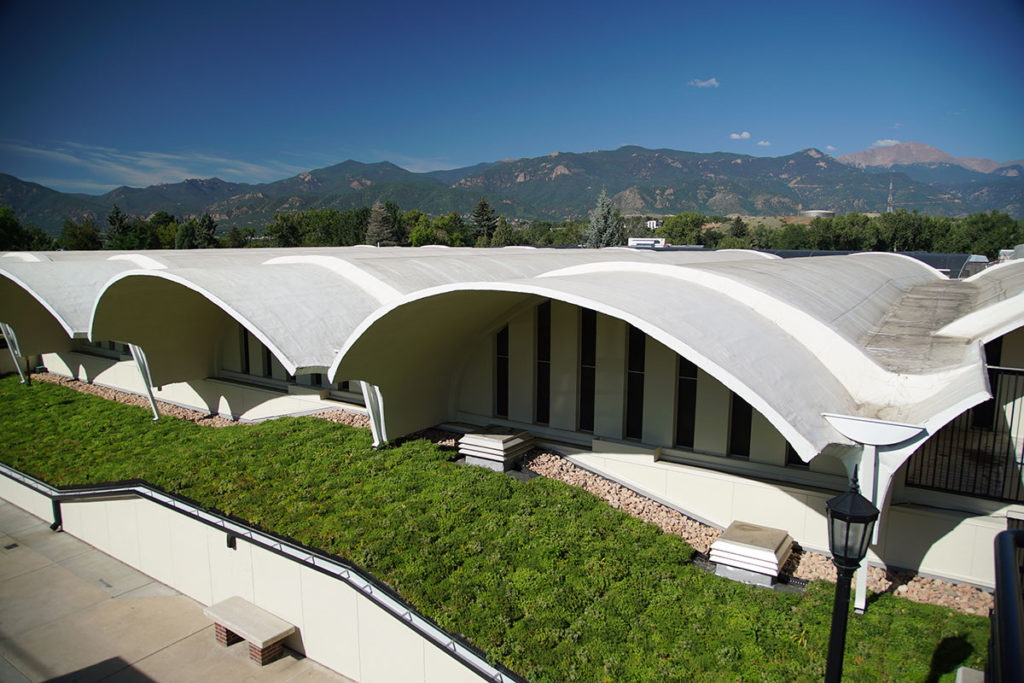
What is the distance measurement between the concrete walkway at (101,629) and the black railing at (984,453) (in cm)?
965

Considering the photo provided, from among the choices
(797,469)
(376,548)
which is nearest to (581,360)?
(797,469)

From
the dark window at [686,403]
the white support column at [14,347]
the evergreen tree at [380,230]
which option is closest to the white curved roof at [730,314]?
the dark window at [686,403]

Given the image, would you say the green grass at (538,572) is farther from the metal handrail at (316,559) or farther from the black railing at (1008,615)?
the black railing at (1008,615)

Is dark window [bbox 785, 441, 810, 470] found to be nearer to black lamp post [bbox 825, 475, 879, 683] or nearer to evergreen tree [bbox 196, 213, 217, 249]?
black lamp post [bbox 825, 475, 879, 683]

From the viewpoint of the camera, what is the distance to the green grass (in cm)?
713

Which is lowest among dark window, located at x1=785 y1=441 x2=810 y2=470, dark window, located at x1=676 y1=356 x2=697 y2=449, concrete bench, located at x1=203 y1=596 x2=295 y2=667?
concrete bench, located at x1=203 y1=596 x2=295 y2=667

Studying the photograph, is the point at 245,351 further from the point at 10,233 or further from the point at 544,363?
the point at 10,233

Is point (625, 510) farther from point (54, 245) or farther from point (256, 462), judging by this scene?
point (54, 245)

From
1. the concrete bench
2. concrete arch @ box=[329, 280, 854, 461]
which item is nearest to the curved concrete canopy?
concrete arch @ box=[329, 280, 854, 461]

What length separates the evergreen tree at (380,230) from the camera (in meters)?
101

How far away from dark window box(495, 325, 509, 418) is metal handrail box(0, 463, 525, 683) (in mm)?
6126

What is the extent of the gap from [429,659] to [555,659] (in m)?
1.62

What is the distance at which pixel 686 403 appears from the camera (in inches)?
468

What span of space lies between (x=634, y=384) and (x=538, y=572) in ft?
16.2
